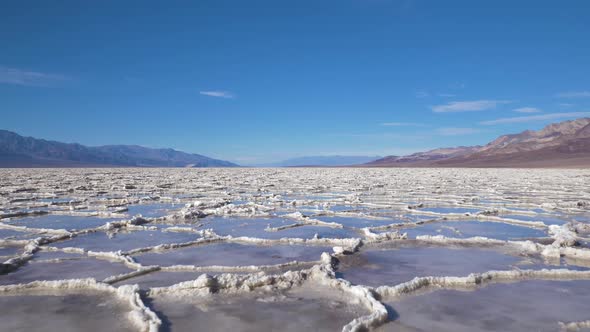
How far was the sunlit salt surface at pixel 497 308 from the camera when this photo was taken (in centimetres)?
196

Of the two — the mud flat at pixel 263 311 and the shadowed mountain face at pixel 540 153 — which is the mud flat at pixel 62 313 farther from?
the shadowed mountain face at pixel 540 153

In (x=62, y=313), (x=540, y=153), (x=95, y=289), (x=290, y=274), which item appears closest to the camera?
(x=62, y=313)

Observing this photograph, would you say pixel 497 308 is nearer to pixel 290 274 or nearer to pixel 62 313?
pixel 290 274

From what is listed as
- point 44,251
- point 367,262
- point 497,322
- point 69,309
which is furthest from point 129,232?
point 497,322

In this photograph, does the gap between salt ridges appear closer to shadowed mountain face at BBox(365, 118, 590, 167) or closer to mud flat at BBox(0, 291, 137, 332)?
mud flat at BBox(0, 291, 137, 332)

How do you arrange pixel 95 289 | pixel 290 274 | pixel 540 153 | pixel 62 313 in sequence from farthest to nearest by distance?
pixel 540 153, pixel 290 274, pixel 95 289, pixel 62 313

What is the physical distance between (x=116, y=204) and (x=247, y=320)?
19.9 ft

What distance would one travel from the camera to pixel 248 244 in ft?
12.8

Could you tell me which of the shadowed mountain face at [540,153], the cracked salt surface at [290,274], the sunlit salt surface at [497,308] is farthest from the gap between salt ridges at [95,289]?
the shadowed mountain face at [540,153]

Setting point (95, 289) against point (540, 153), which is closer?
point (95, 289)

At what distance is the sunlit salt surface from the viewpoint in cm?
196

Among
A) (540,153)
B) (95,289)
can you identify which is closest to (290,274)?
(95,289)

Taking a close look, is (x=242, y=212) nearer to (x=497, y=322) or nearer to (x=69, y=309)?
(x=69, y=309)

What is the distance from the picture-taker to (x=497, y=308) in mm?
2176
